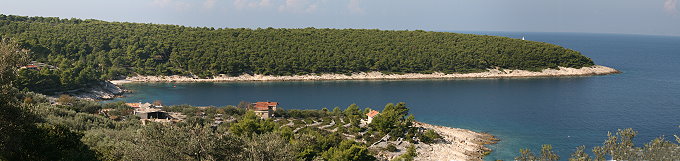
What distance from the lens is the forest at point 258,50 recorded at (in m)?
103

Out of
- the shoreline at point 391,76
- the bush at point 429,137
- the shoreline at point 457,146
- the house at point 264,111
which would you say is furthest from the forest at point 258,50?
the bush at point 429,137

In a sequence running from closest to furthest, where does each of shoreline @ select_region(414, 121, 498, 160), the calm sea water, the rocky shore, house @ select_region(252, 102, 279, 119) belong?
1. shoreline @ select_region(414, 121, 498, 160)
2. house @ select_region(252, 102, 279, 119)
3. the calm sea water
4. the rocky shore

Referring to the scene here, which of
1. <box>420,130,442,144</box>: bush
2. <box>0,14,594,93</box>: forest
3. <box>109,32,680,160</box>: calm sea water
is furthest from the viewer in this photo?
<box>0,14,594,93</box>: forest

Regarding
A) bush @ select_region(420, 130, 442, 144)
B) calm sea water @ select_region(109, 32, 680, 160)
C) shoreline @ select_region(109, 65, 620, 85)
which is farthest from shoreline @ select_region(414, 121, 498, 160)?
shoreline @ select_region(109, 65, 620, 85)

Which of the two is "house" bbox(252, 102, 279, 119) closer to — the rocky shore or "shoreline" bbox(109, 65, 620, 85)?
the rocky shore

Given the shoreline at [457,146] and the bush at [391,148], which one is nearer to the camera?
the bush at [391,148]

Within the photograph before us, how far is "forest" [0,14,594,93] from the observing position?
337 ft

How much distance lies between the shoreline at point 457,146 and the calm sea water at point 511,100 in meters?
1.63

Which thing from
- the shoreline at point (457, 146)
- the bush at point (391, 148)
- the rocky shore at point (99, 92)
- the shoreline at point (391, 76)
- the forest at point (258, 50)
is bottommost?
the shoreline at point (457, 146)

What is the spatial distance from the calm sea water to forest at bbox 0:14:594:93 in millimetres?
9185

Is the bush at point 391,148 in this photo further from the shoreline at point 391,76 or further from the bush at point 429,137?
the shoreline at point 391,76

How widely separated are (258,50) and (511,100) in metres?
61.6

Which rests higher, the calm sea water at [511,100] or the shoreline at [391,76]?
the shoreline at [391,76]

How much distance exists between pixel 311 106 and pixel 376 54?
4809cm
